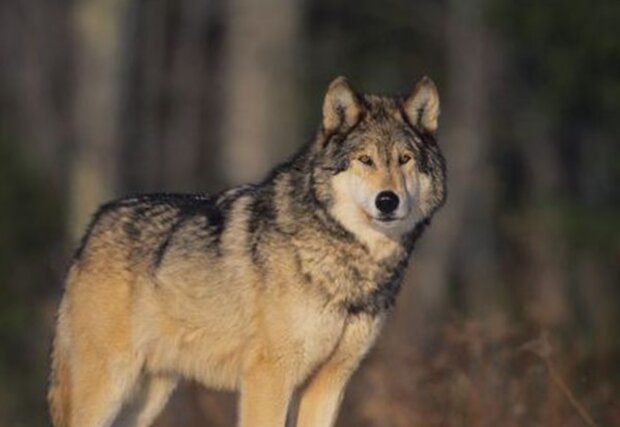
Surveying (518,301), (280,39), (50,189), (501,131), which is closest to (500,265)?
(501,131)

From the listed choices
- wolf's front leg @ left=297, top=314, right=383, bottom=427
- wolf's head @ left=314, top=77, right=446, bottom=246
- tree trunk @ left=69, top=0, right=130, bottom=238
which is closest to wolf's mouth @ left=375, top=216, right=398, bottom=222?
wolf's head @ left=314, top=77, right=446, bottom=246

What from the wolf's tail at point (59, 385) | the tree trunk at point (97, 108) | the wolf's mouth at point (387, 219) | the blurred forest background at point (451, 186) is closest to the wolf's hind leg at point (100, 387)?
the wolf's tail at point (59, 385)

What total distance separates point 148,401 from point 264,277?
1303 millimetres

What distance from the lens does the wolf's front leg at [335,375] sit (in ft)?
32.5

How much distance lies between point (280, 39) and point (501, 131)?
3927 mm

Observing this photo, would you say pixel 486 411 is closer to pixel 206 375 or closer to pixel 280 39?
pixel 206 375

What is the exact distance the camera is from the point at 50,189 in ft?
78.2

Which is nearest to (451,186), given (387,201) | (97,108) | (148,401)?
(97,108)

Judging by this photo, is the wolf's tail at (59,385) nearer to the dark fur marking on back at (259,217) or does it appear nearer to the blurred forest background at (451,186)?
the blurred forest background at (451,186)

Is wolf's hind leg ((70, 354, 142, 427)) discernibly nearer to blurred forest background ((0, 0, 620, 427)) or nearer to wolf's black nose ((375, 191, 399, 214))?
blurred forest background ((0, 0, 620, 427))

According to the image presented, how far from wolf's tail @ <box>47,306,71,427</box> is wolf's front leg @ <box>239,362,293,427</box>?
132 cm

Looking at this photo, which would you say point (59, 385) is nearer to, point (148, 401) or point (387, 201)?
point (148, 401)

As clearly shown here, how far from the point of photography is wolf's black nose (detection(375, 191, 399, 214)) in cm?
959

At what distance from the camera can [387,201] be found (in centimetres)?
960
